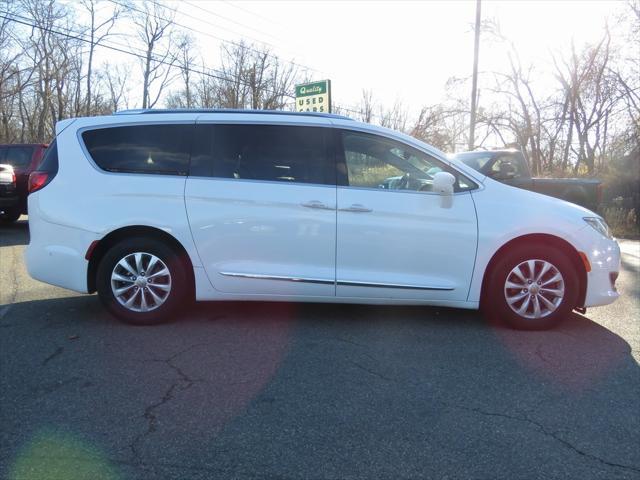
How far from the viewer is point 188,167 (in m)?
4.71

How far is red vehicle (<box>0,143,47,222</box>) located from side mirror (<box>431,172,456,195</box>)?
1030 cm

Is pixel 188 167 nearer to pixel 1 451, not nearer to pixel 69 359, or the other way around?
pixel 69 359

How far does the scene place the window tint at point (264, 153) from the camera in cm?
467

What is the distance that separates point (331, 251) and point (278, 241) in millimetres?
466

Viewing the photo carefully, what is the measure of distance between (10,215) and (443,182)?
11.2 metres

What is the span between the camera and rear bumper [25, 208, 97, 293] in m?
4.65

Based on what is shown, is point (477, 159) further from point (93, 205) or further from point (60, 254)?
point (60, 254)

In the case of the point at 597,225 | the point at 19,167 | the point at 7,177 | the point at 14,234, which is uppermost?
the point at 19,167

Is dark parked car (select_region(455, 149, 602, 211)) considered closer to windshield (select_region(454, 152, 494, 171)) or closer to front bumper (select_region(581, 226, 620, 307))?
windshield (select_region(454, 152, 494, 171))

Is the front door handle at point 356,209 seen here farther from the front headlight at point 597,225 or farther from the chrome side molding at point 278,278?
the front headlight at point 597,225

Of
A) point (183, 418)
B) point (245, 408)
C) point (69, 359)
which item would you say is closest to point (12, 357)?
point (69, 359)

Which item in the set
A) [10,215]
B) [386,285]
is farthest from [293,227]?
[10,215]

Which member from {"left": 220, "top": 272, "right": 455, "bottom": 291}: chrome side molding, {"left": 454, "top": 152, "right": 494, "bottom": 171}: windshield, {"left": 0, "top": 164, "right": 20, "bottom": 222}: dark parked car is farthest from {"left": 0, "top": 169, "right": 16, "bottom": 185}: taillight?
{"left": 454, "top": 152, "right": 494, "bottom": 171}: windshield

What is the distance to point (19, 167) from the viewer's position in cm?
1208
